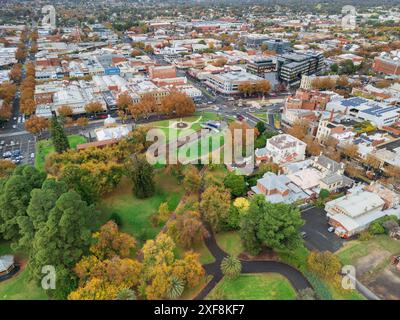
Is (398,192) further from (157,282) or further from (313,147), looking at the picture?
(157,282)

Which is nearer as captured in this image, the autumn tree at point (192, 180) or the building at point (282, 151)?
the autumn tree at point (192, 180)

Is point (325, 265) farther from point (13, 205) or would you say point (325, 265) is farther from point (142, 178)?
point (13, 205)

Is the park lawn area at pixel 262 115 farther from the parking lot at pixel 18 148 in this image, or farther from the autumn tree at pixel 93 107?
the parking lot at pixel 18 148

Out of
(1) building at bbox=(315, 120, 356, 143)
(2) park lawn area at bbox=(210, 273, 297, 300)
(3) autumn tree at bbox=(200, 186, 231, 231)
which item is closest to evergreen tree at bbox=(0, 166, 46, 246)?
(3) autumn tree at bbox=(200, 186, 231, 231)

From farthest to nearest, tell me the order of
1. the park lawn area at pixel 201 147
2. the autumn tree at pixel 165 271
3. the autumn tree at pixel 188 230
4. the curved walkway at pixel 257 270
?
the park lawn area at pixel 201 147 → the autumn tree at pixel 188 230 → the curved walkway at pixel 257 270 → the autumn tree at pixel 165 271

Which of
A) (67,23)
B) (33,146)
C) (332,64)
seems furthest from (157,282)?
(67,23)

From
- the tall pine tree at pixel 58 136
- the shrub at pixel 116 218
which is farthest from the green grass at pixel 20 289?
the tall pine tree at pixel 58 136

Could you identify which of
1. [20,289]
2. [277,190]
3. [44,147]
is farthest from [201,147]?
[20,289]
